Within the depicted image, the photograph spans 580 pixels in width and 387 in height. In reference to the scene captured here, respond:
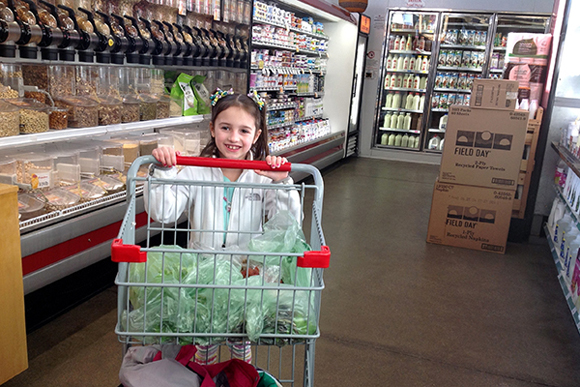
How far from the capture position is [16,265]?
2.08 meters

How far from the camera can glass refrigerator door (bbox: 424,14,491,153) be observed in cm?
866

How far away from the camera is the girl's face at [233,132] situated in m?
1.86

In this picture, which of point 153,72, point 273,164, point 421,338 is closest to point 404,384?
point 421,338

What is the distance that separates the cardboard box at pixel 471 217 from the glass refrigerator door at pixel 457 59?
14.5 ft

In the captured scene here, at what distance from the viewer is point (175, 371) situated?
4.25ft

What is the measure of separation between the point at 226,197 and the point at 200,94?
104 inches

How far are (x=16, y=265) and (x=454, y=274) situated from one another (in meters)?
3.07

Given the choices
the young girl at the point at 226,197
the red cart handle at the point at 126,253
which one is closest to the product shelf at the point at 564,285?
the young girl at the point at 226,197

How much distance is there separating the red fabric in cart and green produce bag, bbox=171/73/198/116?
9.30 feet

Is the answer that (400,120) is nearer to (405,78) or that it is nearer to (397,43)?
(405,78)

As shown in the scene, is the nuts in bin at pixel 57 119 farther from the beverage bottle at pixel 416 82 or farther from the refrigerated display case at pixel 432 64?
the beverage bottle at pixel 416 82

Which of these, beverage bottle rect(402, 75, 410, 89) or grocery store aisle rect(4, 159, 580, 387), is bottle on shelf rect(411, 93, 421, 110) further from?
grocery store aisle rect(4, 159, 580, 387)

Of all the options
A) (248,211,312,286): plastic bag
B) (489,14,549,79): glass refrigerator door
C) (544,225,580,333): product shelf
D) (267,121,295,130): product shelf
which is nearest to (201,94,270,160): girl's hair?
(248,211,312,286): plastic bag

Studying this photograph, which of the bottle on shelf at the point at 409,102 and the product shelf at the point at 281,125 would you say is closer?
the product shelf at the point at 281,125
